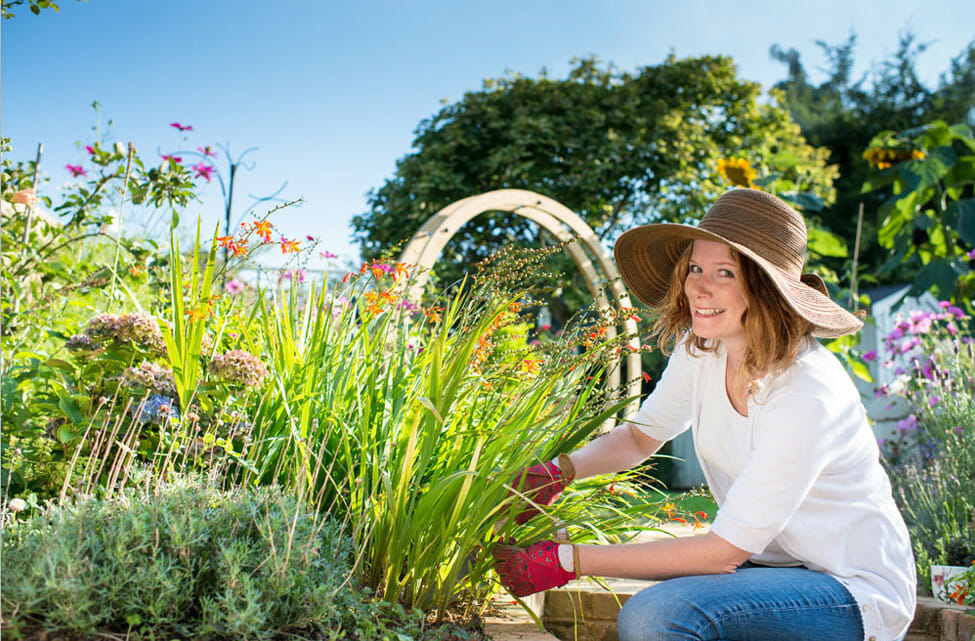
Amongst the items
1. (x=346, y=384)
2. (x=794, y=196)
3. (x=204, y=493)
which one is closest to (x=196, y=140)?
(x=346, y=384)

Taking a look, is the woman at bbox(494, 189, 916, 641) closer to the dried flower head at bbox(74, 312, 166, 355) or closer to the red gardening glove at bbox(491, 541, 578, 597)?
the red gardening glove at bbox(491, 541, 578, 597)

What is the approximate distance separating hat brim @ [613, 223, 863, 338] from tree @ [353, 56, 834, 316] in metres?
5.84

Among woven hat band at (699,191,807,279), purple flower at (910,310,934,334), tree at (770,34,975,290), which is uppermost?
tree at (770,34,975,290)

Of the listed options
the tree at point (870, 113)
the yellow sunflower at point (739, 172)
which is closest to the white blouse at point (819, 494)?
the yellow sunflower at point (739, 172)

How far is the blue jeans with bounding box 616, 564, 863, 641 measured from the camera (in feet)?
4.91

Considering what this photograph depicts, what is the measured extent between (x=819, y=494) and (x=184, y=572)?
1258mm

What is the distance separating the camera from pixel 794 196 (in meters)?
5.18

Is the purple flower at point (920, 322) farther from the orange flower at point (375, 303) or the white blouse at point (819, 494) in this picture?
the orange flower at point (375, 303)

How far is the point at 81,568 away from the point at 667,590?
1068 millimetres

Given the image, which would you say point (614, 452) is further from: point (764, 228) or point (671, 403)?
point (764, 228)

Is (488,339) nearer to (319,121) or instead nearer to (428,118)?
(319,121)

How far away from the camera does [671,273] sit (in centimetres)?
209

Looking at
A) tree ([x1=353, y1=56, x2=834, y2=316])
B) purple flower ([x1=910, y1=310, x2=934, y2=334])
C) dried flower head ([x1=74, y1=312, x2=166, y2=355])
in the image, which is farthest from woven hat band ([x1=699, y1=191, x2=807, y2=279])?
tree ([x1=353, y1=56, x2=834, y2=316])

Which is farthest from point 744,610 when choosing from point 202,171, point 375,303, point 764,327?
point 202,171
